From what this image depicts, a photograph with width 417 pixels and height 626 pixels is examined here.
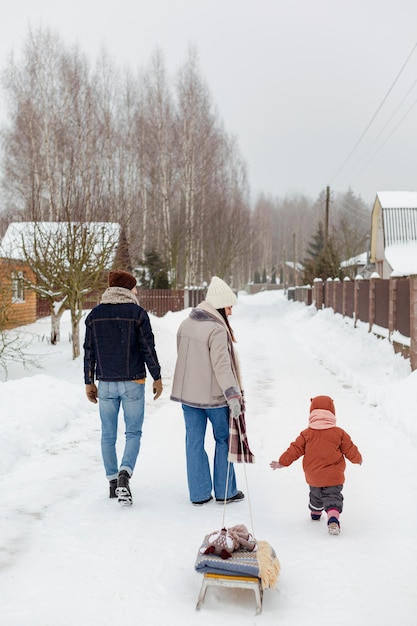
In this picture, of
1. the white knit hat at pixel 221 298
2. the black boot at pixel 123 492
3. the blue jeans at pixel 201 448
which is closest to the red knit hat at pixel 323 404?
the blue jeans at pixel 201 448

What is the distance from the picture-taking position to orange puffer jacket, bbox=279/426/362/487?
4.79 m

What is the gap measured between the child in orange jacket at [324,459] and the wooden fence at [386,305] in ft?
23.8

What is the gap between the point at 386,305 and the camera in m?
16.3

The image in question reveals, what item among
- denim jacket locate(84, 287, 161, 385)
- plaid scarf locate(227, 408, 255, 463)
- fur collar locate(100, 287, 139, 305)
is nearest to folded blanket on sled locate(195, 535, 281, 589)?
plaid scarf locate(227, 408, 255, 463)

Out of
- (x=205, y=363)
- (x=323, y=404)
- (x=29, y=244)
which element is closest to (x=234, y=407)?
(x=205, y=363)

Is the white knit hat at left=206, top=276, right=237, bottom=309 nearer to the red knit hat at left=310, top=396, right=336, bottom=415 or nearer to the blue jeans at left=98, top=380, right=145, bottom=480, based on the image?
the blue jeans at left=98, top=380, right=145, bottom=480

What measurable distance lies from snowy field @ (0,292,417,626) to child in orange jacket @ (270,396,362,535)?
19 centimetres

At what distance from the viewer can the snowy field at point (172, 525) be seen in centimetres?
351

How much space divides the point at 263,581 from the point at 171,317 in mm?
22861

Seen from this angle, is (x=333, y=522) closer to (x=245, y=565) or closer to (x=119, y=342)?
(x=245, y=565)

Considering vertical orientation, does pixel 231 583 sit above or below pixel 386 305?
below

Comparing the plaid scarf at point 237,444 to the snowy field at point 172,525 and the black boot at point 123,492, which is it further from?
the black boot at point 123,492

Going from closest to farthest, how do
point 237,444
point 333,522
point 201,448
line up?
point 333,522 → point 237,444 → point 201,448

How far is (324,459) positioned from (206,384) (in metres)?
1.04
